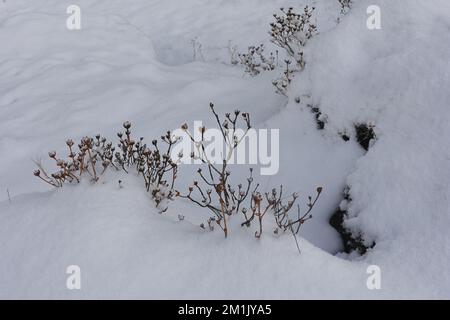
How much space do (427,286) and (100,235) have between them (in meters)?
1.91

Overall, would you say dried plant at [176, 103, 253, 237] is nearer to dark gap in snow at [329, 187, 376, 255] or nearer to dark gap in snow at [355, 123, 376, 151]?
dark gap in snow at [329, 187, 376, 255]

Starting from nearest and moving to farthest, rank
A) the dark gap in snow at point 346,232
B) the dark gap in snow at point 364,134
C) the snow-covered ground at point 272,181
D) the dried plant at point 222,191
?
the snow-covered ground at point 272,181, the dried plant at point 222,191, the dark gap in snow at point 346,232, the dark gap in snow at point 364,134

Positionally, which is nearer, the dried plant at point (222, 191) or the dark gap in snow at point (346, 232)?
the dried plant at point (222, 191)

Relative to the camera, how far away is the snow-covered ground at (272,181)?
2.41 m

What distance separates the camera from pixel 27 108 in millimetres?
5852

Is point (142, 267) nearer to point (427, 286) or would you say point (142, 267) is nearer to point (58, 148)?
point (427, 286)

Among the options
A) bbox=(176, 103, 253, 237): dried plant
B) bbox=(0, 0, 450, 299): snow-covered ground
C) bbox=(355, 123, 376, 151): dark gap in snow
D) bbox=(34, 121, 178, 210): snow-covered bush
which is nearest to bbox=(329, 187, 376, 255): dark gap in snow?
bbox=(0, 0, 450, 299): snow-covered ground

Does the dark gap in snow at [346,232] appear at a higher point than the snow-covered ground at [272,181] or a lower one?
lower

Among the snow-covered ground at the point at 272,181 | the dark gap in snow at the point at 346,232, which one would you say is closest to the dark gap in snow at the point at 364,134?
the snow-covered ground at the point at 272,181

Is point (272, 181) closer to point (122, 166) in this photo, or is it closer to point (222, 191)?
point (222, 191)

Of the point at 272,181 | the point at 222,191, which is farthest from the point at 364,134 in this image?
the point at 222,191

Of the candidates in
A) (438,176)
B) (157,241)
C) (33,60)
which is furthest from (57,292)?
(33,60)

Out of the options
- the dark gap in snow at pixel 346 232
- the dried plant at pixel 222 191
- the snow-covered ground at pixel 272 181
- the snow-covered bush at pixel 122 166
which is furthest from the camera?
the snow-covered bush at pixel 122 166

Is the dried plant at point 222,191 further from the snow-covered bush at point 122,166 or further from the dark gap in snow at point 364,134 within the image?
the dark gap in snow at point 364,134
